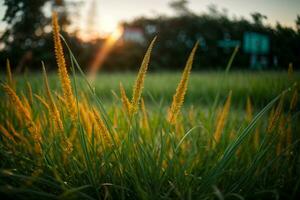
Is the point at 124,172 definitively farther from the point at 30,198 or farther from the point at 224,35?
the point at 224,35

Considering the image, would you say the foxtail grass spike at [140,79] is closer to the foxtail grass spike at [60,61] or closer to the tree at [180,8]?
the foxtail grass spike at [60,61]

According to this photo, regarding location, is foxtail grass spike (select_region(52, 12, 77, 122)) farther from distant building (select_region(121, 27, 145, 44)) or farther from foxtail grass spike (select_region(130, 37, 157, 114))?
distant building (select_region(121, 27, 145, 44))

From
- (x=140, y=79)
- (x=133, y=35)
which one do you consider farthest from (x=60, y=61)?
(x=133, y=35)

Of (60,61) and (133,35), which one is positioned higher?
(133,35)

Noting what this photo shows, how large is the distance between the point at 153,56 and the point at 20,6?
37.4 feet

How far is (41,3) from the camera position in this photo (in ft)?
5.43

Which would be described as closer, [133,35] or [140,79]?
[140,79]

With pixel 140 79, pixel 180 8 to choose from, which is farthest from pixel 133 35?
pixel 140 79

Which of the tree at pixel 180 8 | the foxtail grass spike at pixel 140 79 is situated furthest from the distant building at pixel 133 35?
the foxtail grass spike at pixel 140 79

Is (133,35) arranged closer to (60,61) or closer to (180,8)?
(180,8)

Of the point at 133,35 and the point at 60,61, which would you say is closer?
the point at 60,61

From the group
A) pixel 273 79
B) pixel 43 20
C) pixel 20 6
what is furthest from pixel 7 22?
pixel 273 79

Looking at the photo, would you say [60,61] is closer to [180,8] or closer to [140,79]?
[140,79]

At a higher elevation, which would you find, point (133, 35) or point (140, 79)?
point (133, 35)
